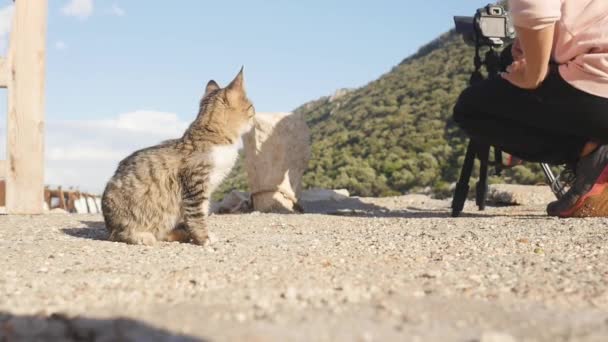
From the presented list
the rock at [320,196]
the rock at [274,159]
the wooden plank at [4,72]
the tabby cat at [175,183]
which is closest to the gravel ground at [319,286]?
the tabby cat at [175,183]

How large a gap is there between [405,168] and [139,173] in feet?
44.9

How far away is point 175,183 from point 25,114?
3.10 metres

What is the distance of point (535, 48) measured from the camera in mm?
3734

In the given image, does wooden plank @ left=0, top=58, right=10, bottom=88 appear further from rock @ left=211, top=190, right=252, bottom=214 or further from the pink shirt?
the pink shirt

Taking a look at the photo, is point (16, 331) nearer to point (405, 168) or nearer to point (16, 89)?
point (16, 89)

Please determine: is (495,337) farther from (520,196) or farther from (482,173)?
(520,196)

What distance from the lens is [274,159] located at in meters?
7.46

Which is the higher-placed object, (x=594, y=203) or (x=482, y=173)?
(x=482, y=173)

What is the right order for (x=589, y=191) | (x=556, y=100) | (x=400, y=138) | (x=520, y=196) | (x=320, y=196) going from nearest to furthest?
(x=556, y=100), (x=589, y=191), (x=520, y=196), (x=320, y=196), (x=400, y=138)

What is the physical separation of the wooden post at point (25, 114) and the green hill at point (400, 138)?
841 cm

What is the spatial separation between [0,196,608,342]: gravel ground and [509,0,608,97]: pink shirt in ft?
3.30

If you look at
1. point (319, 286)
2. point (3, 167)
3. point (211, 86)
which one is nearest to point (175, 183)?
point (211, 86)

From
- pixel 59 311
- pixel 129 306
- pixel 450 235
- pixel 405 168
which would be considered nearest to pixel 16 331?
pixel 59 311

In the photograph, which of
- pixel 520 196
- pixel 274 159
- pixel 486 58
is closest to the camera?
pixel 486 58
